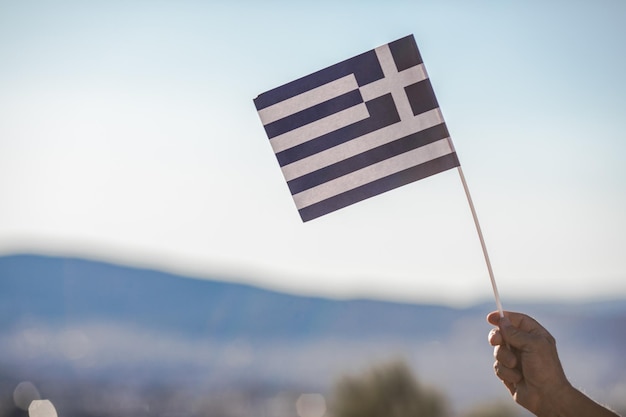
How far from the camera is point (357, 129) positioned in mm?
5281

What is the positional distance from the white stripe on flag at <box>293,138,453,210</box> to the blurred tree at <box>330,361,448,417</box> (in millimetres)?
17845

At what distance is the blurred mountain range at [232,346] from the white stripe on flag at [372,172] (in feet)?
356

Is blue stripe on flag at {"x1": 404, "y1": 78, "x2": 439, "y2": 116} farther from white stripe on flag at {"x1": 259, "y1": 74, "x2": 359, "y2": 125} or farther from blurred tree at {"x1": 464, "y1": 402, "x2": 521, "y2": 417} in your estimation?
blurred tree at {"x1": 464, "y1": 402, "x2": 521, "y2": 417}

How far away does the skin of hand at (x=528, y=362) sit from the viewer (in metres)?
4.27

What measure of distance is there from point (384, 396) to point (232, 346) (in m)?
166

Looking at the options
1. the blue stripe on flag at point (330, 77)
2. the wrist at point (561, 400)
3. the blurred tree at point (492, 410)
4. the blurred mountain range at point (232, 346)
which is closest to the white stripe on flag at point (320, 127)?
the blue stripe on flag at point (330, 77)

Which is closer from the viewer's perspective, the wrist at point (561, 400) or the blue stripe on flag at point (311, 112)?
the wrist at point (561, 400)

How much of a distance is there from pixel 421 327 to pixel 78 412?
77.8m

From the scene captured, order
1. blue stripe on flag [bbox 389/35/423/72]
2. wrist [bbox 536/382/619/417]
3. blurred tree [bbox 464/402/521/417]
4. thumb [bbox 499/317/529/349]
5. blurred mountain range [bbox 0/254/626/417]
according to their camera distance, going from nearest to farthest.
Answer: wrist [bbox 536/382/619/417]
thumb [bbox 499/317/529/349]
blue stripe on flag [bbox 389/35/423/72]
blurred tree [bbox 464/402/521/417]
blurred mountain range [bbox 0/254/626/417]

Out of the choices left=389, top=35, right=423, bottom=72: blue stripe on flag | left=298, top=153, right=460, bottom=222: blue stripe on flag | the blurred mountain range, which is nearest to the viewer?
left=389, top=35, right=423, bottom=72: blue stripe on flag

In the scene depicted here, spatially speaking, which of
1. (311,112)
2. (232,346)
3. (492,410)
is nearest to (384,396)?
(492,410)

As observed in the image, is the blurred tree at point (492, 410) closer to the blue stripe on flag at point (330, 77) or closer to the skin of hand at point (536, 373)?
the blue stripe on flag at point (330, 77)

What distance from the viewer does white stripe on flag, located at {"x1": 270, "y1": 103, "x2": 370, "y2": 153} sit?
522 centimetres

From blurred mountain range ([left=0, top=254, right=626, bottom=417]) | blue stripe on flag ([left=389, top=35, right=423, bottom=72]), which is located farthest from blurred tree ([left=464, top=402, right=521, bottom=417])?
blurred mountain range ([left=0, top=254, right=626, bottom=417])
